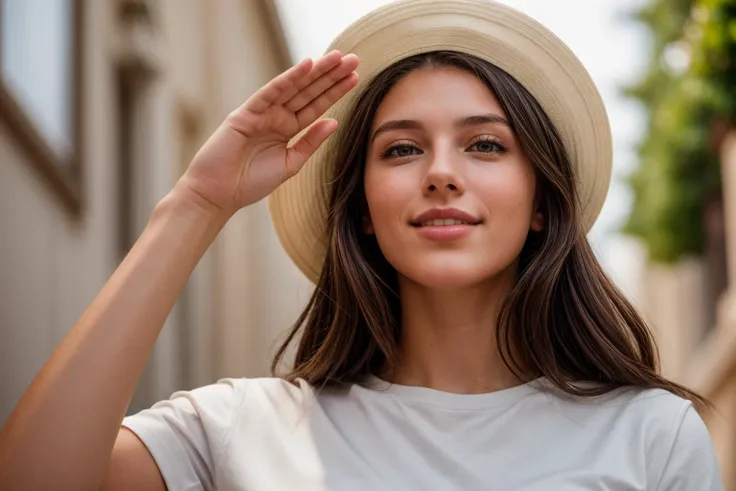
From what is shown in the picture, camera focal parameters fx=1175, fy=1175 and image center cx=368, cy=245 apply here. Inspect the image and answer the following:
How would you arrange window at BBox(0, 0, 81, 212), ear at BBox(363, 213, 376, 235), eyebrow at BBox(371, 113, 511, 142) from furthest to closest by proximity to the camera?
window at BBox(0, 0, 81, 212)
ear at BBox(363, 213, 376, 235)
eyebrow at BBox(371, 113, 511, 142)

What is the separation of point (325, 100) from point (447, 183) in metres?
0.34

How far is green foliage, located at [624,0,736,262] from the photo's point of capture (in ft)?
33.8

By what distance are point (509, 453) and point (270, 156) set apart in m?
0.89

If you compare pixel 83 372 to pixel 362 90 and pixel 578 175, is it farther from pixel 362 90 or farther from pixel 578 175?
pixel 578 175

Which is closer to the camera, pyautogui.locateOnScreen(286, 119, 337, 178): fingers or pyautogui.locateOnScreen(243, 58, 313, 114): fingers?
pyautogui.locateOnScreen(243, 58, 313, 114): fingers

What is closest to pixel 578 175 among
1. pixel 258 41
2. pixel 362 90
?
pixel 362 90

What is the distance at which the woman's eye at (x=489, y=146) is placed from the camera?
2.85m

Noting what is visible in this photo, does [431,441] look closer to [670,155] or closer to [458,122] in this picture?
[458,122]

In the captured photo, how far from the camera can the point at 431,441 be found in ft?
9.03

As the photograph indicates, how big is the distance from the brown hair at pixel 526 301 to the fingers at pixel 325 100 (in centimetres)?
36

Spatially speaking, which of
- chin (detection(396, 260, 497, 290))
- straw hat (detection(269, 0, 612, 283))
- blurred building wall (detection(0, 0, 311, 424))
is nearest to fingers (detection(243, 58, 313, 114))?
straw hat (detection(269, 0, 612, 283))

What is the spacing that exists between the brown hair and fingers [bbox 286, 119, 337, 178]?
28 cm

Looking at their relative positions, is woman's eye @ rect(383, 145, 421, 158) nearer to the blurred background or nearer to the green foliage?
the blurred background

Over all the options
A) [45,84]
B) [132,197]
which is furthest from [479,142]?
[132,197]
